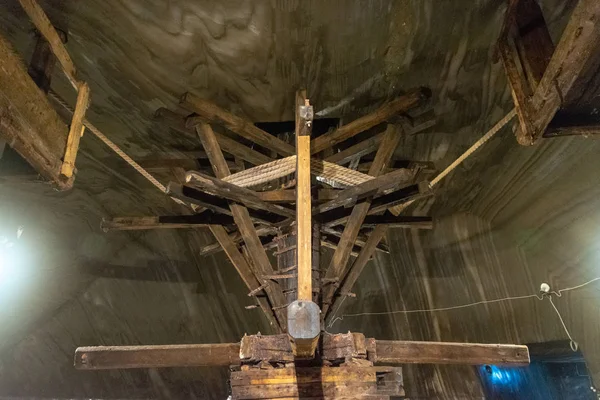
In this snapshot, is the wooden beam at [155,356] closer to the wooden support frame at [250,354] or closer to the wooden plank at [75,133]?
the wooden support frame at [250,354]

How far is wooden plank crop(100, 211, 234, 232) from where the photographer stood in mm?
3611

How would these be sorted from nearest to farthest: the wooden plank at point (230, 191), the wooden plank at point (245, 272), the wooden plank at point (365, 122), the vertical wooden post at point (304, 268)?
the vertical wooden post at point (304, 268) < the wooden plank at point (230, 191) < the wooden plank at point (245, 272) < the wooden plank at point (365, 122)

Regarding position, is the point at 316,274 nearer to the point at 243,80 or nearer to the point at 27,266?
the point at 243,80

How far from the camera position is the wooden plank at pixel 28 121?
211 centimetres

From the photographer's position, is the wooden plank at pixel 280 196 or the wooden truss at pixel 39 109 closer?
the wooden truss at pixel 39 109

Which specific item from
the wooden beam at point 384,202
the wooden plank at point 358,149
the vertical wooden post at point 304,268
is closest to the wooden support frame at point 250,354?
the vertical wooden post at point 304,268

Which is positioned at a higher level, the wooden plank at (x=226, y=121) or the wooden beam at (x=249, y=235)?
the wooden plank at (x=226, y=121)

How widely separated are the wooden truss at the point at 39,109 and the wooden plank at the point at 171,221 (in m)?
1.14

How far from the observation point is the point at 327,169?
10.2 feet

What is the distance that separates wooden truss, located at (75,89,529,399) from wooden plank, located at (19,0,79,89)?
2.69 ft

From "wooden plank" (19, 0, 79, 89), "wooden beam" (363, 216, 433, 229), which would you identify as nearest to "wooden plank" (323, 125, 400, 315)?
"wooden beam" (363, 216, 433, 229)

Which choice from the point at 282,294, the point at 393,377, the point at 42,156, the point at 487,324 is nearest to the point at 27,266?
the point at 42,156

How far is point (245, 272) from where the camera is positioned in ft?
10.7

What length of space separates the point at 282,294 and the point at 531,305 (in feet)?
9.55
